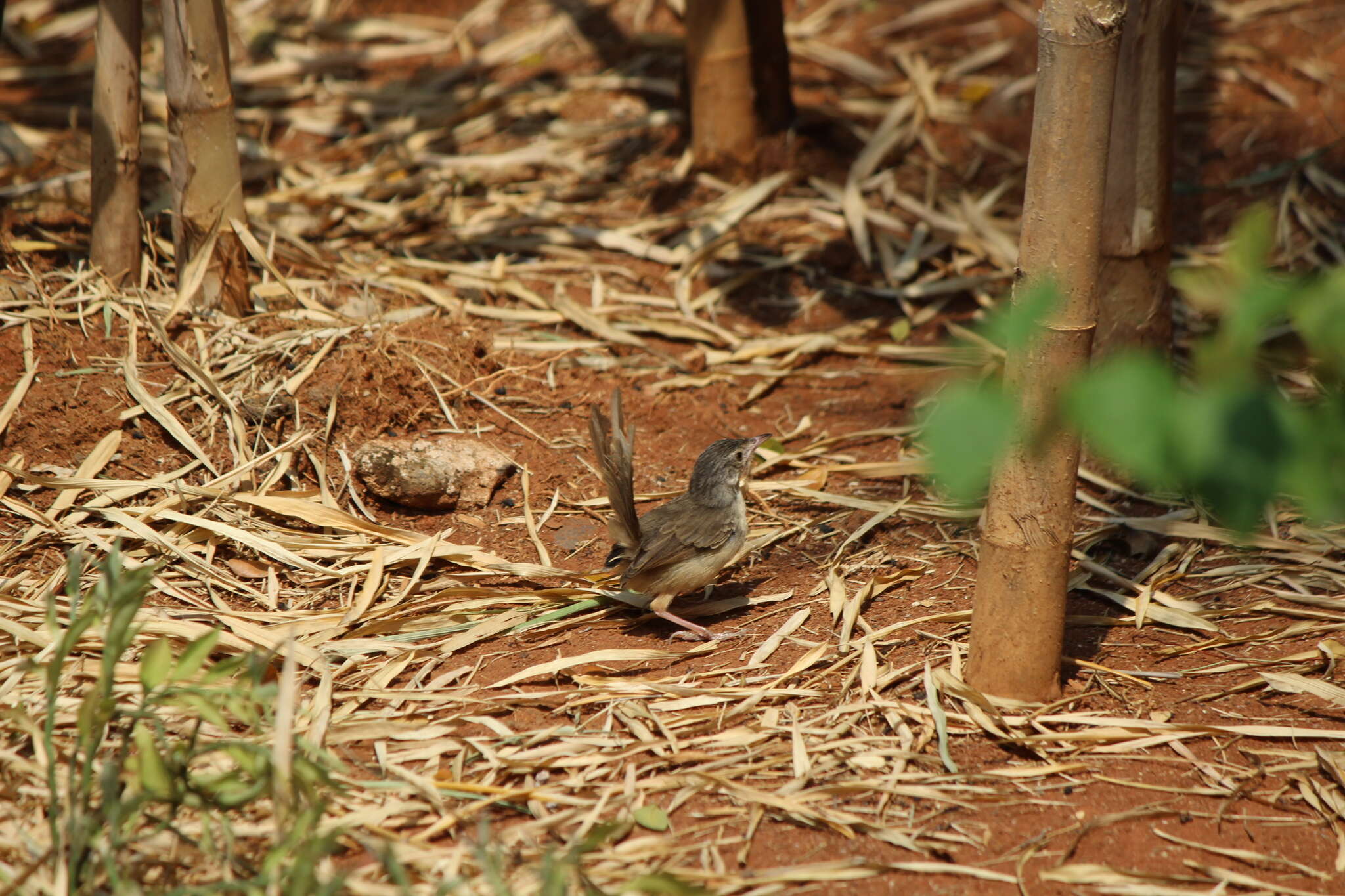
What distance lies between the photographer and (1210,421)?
1649 mm

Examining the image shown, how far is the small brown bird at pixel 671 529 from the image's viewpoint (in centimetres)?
484

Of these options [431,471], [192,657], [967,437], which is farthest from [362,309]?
[967,437]

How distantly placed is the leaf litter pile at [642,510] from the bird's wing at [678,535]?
11.7 inches

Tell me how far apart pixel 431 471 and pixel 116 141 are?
8.36ft

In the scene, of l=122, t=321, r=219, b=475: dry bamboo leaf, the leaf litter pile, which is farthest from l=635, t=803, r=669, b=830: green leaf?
l=122, t=321, r=219, b=475: dry bamboo leaf

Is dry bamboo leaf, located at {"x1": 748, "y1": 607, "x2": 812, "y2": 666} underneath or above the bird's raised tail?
underneath

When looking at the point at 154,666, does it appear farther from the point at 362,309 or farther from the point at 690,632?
the point at 362,309

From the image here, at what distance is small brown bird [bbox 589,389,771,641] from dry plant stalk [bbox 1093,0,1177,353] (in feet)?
6.75

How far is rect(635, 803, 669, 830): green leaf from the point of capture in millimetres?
3602

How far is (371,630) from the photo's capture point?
15.5 feet

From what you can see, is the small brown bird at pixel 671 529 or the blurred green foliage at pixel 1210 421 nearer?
the blurred green foliage at pixel 1210 421

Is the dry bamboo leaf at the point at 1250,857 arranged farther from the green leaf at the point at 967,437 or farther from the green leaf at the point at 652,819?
the green leaf at the point at 967,437

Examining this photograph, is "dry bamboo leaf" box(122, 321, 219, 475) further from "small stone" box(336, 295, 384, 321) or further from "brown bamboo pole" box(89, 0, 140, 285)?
"small stone" box(336, 295, 384, 321)

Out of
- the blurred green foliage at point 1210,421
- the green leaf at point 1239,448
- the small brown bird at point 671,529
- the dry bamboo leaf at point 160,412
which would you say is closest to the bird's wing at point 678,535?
the small brown bird at point 671,529
